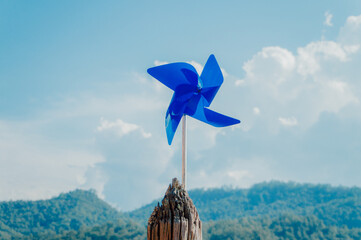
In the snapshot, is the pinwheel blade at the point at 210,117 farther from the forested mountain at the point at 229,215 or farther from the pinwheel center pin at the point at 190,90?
the forested mountain at the point at 229,215

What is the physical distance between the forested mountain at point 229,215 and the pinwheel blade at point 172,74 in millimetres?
30820

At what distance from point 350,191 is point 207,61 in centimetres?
4882

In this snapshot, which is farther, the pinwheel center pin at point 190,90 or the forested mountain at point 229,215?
the forested mountain at point 229,215

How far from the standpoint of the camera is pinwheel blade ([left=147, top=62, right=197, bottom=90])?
5395mm

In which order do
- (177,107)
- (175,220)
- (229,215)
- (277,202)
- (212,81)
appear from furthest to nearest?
1. (277,202)
2. (229,215)
3. (212,81)
4. (177,107)
5. (175,220)

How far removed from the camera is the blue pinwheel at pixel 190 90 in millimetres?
5410

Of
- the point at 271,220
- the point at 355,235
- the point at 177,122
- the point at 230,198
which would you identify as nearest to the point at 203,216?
the point at 230,198

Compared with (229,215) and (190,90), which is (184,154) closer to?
(190,90)

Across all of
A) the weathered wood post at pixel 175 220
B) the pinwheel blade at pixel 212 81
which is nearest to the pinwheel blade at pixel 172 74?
the pinwheel blade at pixel 212 81

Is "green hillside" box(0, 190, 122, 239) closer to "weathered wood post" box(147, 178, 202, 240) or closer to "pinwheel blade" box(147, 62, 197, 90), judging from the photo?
"pinwheel blade" box(147, 62, 197, 90)

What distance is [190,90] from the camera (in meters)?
5.49

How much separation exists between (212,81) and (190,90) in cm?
33

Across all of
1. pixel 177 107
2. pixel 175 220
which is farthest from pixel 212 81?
pixel 175 220

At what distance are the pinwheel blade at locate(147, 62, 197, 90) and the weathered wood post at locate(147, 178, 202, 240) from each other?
1549 millimetres
